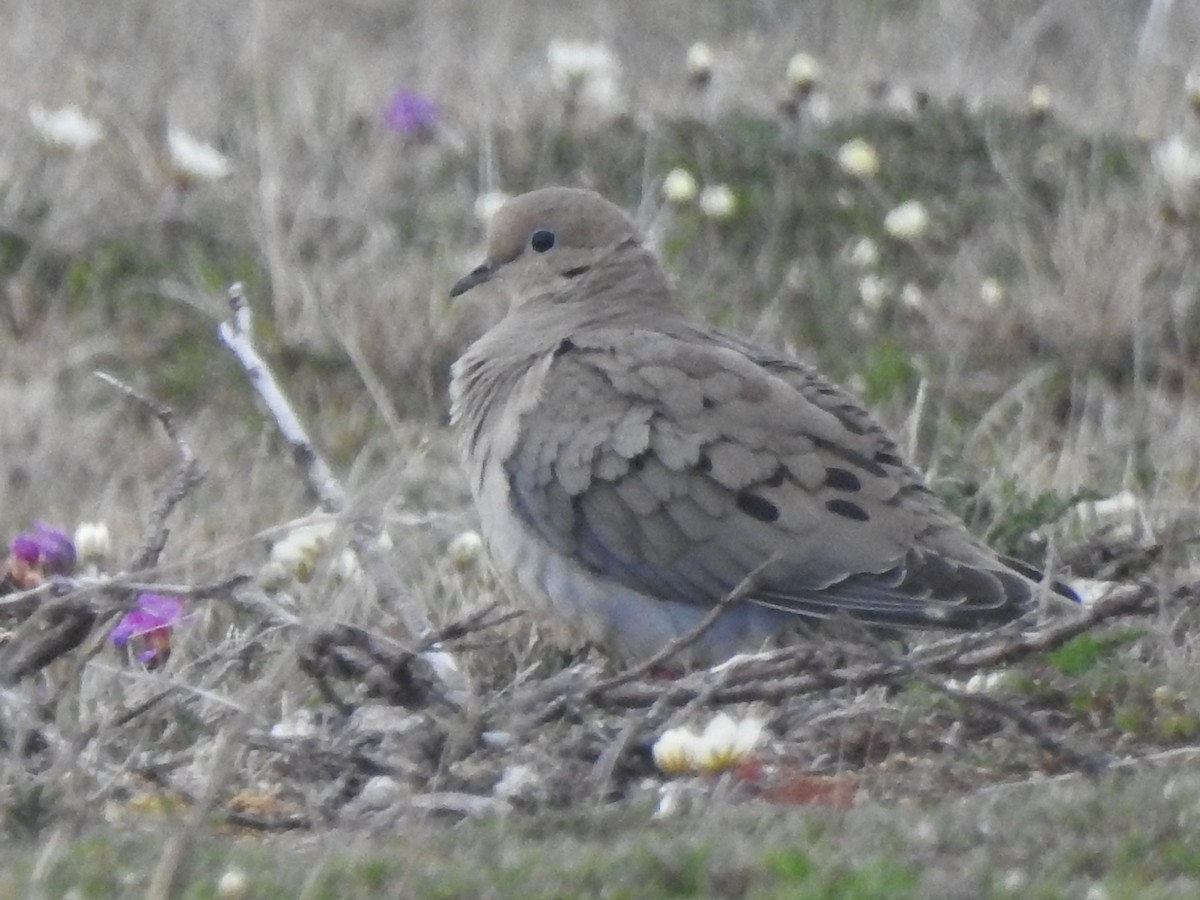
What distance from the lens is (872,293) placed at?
7.34 metres

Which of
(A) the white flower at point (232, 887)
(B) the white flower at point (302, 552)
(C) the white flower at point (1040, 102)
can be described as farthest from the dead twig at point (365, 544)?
(C) the white flower at point (1040, 102)

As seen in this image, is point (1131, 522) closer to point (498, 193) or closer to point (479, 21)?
point (498, 193)

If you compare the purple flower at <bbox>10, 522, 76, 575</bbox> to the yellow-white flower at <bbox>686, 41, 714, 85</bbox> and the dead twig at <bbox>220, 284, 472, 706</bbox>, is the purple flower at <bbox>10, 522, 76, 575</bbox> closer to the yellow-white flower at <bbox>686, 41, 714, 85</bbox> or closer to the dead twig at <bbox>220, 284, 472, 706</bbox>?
the dead twig at <bbox>220, 284, 472, 706</bbox>

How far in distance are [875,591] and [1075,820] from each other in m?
1.48

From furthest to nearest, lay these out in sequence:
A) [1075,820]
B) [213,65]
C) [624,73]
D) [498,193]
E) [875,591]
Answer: [624,73], [213,65], [498,193], [875,591], [1075,820]

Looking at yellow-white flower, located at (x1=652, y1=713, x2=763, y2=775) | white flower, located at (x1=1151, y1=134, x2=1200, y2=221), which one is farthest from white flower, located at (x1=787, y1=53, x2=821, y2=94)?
yellow-white flower, located at (x1=652, y1=713, x2=763, y2=775)

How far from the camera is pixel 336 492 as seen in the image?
4.75 m

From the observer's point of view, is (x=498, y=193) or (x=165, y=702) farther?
(x=498, y=193)

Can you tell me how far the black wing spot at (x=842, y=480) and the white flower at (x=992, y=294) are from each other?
2550mm

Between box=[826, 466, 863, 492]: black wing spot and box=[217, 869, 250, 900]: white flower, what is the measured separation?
6.72 feet

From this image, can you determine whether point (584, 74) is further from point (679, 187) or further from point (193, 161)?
point (193, 161)

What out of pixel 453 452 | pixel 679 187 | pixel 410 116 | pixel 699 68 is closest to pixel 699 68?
pixel 699 68

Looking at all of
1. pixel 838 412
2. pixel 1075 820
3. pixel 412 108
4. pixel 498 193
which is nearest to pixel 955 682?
pixel 838 412

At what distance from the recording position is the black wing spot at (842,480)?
15.8 feet
